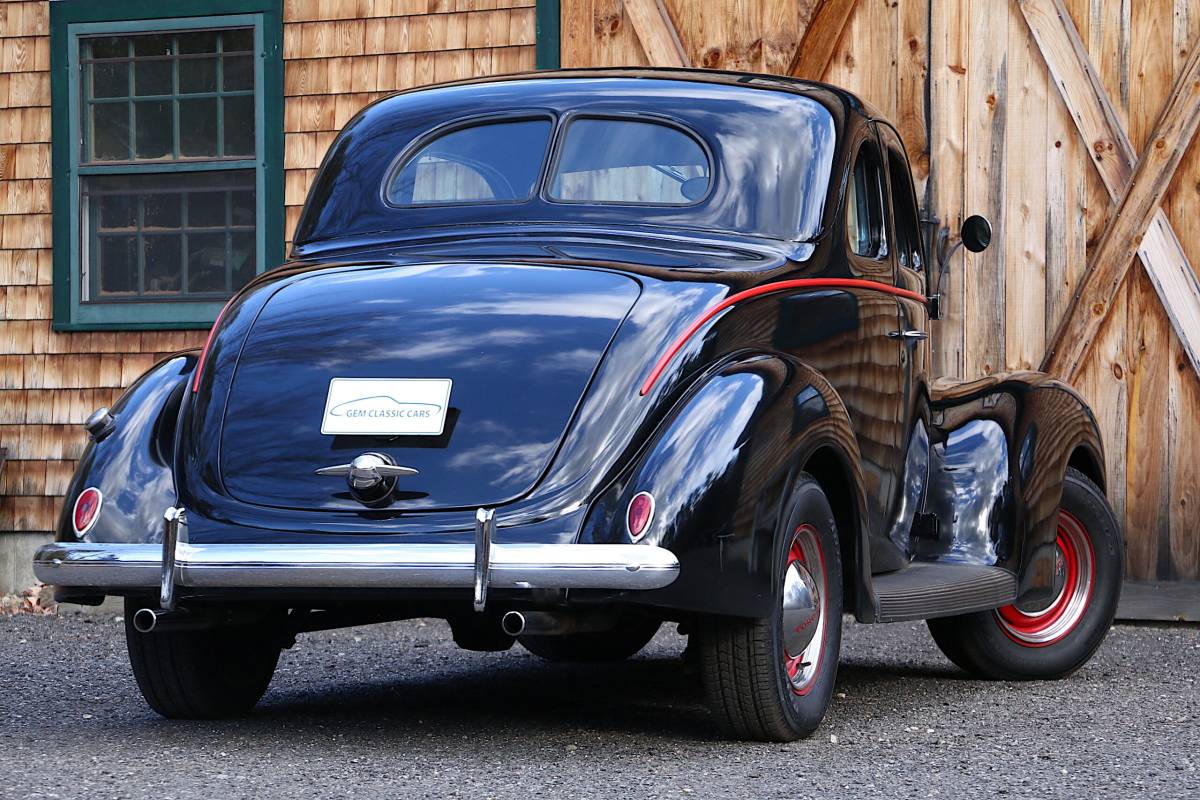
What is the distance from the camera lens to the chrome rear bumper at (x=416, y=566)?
431cm

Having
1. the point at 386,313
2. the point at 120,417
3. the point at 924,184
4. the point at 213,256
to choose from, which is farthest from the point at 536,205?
the point at 213,256

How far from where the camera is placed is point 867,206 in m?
6.09

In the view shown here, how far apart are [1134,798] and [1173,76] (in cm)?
532

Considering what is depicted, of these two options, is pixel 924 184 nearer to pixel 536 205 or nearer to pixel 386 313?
Result: pixel 536 205

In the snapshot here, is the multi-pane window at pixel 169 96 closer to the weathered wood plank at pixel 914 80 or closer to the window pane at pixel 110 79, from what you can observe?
the window pane at pixel 110 79

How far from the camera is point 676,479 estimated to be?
14.6ft

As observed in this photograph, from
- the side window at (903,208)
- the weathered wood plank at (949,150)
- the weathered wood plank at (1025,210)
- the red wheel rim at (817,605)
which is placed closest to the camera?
the red wheel rim at (817,605)

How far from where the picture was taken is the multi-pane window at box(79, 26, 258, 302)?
10.1 meters

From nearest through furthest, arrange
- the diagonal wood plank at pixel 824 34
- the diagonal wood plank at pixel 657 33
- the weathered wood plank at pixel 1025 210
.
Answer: the weathered wood plank at pixel 1025 210
the diagonal wood plank at pixel 824 34
the diagonal wood plank at pixel 657 33

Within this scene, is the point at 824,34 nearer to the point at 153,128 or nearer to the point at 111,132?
the point at 153,128

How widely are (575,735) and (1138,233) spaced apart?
190 inches

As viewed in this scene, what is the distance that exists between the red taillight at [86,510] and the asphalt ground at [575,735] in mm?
605

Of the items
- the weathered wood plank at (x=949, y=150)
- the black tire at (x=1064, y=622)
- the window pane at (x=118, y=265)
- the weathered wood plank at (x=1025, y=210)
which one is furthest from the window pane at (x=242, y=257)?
the black tire at (x=1064, y=622)

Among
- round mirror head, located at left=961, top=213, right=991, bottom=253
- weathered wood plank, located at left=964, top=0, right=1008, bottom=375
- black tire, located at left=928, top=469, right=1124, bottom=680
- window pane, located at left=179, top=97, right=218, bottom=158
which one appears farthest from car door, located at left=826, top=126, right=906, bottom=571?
window pane, located at left=179, top=97, right=218, bottom=158
